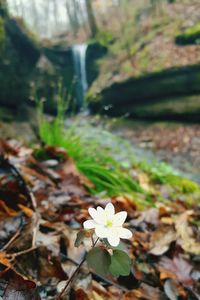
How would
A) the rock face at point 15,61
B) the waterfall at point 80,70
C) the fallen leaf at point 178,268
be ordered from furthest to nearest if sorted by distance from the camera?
the waterfall at point 80,70 < the rock face at point 15,61 < the fallen leaf at point 178,268

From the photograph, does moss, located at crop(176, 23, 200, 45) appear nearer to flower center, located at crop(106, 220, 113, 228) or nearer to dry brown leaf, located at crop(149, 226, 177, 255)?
dry brown leaf, located at crop(149, 226, 177, 255)

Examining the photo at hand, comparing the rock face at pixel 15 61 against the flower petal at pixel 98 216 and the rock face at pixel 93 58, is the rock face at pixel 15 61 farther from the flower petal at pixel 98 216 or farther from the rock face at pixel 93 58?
the flower petal at pixel 98 216

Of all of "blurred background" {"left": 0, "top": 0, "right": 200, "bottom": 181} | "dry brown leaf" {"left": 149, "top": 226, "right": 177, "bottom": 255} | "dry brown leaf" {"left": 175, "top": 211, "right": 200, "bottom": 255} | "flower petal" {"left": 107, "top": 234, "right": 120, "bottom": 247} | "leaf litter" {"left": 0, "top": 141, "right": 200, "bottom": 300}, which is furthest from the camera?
"blurred background" {"left": 0, "top": 0, "right": 200, "bottom": 181}

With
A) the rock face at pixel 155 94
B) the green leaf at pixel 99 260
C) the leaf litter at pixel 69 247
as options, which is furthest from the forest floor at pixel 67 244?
the rock face at pixel 155 94

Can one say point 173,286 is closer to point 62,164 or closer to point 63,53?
point 62,164

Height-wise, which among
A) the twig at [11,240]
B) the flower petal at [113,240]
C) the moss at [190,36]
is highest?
the flower petal at [113,240]

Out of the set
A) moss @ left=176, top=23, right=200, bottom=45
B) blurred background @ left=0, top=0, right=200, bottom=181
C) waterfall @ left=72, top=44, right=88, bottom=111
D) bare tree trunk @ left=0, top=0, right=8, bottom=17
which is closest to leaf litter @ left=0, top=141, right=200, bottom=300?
blurred background @ left=0, top=0, right=200, bottom=181

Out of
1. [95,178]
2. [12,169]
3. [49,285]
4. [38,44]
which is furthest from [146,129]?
[49,285]
